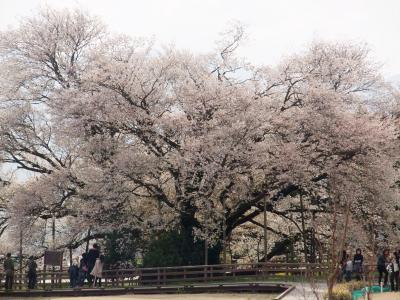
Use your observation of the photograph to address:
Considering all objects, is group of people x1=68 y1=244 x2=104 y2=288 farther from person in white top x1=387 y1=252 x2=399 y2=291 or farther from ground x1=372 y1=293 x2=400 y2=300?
ground x1=372 y1=293 x2=400 y2=300

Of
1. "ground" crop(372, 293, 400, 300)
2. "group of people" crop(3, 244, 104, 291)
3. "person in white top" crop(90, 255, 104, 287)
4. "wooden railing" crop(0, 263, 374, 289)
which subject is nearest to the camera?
"ground" crop(372, 293, 400, 300)

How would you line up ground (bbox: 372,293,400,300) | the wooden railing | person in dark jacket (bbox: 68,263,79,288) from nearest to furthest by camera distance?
ground (bbox: 372,293,400,300), the wooden railing, person in dark jacket (bbox: 68,263,79,288)

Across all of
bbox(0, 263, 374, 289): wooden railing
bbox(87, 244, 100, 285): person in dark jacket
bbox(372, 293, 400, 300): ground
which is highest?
bbox(87, 244, 100, 285): person in dark jacket

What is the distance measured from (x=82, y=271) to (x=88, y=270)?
29 centimetres

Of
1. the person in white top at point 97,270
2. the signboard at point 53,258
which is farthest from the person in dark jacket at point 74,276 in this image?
the person in white top at point 97,270

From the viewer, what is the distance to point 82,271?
29547 millimetres

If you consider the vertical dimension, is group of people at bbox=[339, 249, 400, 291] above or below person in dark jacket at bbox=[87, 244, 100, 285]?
below

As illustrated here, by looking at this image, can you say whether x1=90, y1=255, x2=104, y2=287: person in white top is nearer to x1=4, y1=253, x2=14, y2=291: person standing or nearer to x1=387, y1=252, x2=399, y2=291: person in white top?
x1=4, y1=253, x2=14, y2=291: person standing

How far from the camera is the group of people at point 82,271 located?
2914cm

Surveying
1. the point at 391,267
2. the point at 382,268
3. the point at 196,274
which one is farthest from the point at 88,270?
the point at 391,267

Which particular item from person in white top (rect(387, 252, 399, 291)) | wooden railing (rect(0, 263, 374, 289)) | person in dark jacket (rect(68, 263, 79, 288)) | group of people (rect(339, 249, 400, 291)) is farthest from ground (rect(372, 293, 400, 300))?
person in dark jacket (rect(68, 263, 79, 288))

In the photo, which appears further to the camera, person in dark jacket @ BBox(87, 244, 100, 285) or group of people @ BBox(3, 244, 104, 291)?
person in dark jacket @ BBox(87, 244, 100, 285)

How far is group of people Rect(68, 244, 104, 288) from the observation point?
95.2 feet

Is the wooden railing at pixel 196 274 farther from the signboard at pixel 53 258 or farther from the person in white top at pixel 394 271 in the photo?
the person in white top at pixel 394 271
